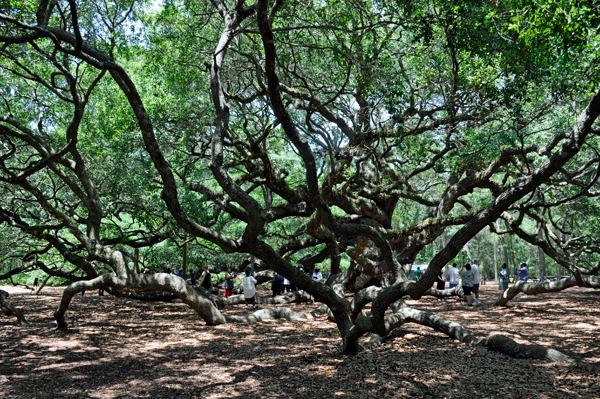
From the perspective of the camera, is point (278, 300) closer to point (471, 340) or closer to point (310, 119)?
point (310, 119)

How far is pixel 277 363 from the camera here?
6.07m

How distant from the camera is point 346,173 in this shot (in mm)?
10234

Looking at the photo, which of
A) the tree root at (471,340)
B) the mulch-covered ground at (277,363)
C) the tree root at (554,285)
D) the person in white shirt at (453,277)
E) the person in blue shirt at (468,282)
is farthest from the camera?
the person in white shirt at (453,277)

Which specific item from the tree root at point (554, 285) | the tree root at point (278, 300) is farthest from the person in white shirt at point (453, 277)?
the tree root at point (278, 300)

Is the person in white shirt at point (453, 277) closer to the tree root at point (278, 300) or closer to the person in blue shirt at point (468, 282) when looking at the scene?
the person in blue shirt at point (468, 282)

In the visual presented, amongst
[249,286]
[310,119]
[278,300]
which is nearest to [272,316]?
[249,286]

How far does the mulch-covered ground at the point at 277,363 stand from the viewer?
4832 mm

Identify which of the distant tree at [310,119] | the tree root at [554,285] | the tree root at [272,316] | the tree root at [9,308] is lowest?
the tree root at [272,316]

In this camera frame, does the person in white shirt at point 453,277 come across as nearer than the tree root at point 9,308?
No

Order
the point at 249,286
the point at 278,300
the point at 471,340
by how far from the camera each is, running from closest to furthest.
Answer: the point at 471,340, the point at 249,286, the point at 278,300

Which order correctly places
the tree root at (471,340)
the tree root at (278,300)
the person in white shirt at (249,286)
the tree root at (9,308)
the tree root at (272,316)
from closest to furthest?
the tree root at (471,340) < the tree root at (9,308) < the tree root at (272,316) < the person in white shirt at (249,286) < the tree root at (278,300)

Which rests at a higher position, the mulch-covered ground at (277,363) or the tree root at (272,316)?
the tree root at (272,316)

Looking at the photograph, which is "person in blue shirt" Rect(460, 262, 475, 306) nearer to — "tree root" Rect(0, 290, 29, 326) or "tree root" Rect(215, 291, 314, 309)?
"tree root" Rect(215, 291, 314, 309)

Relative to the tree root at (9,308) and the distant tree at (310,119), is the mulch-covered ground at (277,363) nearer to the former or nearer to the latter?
the tree root at (9,308)
